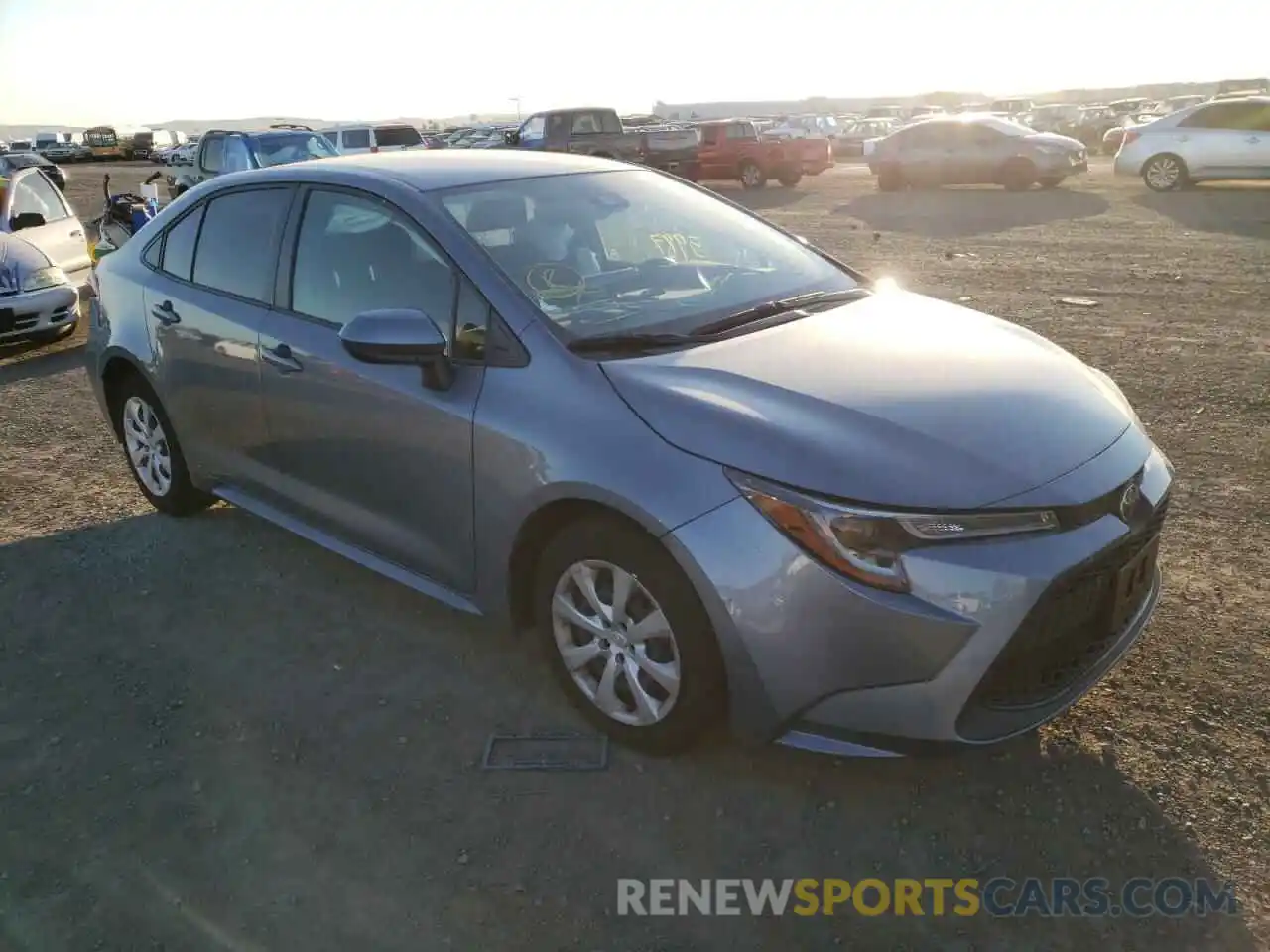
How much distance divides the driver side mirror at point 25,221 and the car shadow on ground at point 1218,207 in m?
13.3

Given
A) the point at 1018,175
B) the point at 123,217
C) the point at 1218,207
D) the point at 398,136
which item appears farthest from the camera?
the point at 398,136

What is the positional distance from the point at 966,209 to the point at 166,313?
15.2m

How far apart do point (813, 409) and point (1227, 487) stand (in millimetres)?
3179

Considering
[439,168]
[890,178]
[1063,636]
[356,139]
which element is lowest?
[1063,636]

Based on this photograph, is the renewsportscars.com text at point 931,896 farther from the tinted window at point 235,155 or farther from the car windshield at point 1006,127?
the car windshield at point 1006,127

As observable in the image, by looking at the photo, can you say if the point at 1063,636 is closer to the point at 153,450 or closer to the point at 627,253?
the point at 627,253

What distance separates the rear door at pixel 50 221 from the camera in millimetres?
9891

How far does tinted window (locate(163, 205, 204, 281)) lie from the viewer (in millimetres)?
4688

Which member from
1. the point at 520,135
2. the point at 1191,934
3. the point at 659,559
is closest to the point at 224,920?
the point at 659,559

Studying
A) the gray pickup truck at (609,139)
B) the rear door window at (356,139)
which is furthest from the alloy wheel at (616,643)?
the rear door window at (356,139)

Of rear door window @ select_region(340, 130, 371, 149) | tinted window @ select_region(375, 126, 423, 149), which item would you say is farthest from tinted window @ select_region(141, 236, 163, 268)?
tinted window @ select_region(375, 126, 423, 149)

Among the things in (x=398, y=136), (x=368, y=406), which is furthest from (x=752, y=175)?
(x=368, y=406)

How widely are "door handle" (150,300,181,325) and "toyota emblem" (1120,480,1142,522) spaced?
3.81 m

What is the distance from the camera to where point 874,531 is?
2.64m
